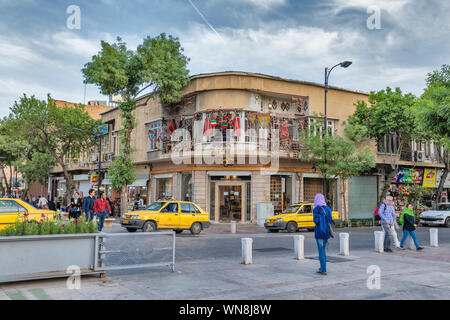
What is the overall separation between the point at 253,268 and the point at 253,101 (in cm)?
1815

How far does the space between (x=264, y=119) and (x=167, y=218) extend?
11512mm

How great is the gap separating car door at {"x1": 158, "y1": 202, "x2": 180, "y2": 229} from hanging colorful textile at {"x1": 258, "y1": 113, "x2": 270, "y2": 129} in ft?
33.8

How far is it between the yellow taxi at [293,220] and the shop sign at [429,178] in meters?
17.5

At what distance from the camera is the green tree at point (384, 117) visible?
27734mm

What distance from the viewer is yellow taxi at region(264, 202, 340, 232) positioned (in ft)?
68.9

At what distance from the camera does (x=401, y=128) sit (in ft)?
92.2

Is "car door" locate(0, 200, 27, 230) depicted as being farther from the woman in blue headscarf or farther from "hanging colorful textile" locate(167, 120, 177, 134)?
"hanging colorful textile" locate(167, 120, 177, 134)

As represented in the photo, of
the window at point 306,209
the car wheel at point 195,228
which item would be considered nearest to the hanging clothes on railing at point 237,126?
the window at point 306,209

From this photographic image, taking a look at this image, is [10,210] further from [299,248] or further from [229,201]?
A: [229,201]

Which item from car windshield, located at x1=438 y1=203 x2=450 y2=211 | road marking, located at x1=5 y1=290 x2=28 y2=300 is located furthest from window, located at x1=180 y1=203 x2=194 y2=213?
car windshield, located at x1=438 y1=203 x2=450 y2=211

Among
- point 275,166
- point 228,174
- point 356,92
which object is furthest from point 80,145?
point 356,92

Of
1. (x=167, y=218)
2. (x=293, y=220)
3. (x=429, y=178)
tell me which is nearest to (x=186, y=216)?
(x=167, y=218)

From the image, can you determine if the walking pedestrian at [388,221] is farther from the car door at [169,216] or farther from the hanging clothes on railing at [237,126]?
the hanging clothes on railing at [237,126]

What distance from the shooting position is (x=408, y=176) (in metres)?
33.6
